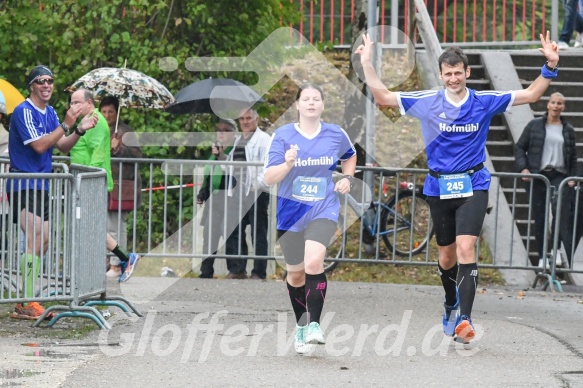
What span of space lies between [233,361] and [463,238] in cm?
184

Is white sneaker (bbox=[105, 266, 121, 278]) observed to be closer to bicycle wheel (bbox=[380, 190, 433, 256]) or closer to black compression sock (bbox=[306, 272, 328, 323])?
bicycle wheel (bbox=[380, 190, 433, 256])

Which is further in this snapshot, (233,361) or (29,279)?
(29,279)

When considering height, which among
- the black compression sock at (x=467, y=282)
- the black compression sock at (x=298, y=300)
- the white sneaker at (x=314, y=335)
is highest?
the black compression sock at (x=467, y=282)

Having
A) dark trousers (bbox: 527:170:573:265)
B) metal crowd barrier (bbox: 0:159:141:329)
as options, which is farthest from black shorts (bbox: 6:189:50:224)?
dark trousers (bbox: 527:170:573:265)

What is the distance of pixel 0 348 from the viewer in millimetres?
8625

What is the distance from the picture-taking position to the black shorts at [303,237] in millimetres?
8680

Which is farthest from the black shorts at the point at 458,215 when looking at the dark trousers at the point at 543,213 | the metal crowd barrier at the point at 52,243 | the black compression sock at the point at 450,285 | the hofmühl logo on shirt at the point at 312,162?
the dark trousers at the point at 543,213

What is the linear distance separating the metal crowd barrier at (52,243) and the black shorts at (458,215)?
255cm

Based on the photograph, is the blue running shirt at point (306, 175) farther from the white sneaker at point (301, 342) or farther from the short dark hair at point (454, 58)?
the short dark hair at point (454, 58)

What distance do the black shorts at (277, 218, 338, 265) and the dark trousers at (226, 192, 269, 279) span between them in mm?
4760

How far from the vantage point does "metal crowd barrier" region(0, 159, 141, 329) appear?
9.68m

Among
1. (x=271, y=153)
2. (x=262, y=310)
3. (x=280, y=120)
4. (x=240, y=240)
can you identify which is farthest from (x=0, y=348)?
(x=280, y=120)

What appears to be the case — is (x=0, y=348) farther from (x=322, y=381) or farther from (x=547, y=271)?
(x=547, y=271)

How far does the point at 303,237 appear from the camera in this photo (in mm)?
8820
